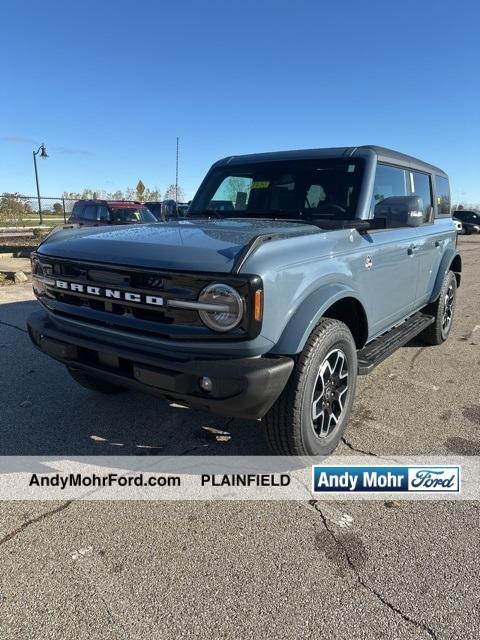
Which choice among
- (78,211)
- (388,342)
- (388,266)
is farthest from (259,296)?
(78,211)

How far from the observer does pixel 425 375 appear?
4.57 meters

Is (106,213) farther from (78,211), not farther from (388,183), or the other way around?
(388,183)

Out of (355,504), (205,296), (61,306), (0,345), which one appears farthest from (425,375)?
(0,345)

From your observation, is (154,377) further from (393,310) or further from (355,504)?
(393,310)

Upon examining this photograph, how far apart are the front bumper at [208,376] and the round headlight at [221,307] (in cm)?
18

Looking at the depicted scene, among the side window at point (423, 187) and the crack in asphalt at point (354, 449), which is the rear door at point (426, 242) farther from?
the crack in asphalt at point (354, 449)

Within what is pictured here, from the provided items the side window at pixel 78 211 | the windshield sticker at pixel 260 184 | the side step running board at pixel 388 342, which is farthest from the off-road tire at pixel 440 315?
the side window at pixel 78 211

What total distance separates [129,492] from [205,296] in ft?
3.97

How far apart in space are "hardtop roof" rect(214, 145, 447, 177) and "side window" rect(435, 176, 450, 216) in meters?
0.96

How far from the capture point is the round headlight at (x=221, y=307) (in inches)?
89.4

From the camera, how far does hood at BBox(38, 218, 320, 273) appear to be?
2.39 metres

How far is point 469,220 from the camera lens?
32.2 metres

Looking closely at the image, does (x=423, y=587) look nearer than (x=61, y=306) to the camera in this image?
Yes

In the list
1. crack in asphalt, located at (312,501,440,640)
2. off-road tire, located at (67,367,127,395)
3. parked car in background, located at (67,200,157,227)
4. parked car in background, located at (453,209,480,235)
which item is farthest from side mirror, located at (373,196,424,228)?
parked car in background, located at (453,209,480,235)
